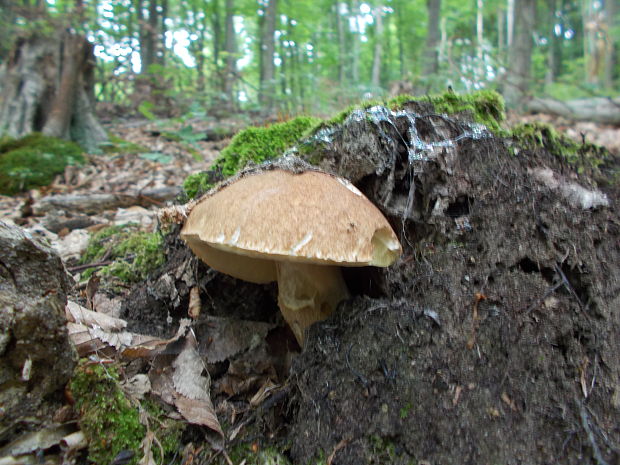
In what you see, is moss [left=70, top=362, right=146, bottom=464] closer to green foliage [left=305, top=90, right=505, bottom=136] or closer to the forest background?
green foliage [left=305, top=90, right=505, bottom=136]

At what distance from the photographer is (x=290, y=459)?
1656 millimetres

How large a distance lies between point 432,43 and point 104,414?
12181mm

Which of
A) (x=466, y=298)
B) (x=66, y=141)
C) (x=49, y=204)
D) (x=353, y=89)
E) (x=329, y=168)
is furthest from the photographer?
(x=353, y=89)

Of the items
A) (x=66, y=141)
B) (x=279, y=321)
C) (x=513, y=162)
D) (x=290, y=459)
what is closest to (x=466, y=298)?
(x=513, y=162)

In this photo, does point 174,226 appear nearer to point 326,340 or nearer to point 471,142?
point 326,340

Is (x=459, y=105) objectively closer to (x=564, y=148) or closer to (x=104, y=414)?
(x=564, y=148)

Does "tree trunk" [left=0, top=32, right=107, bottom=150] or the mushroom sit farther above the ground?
"tree trunk" [left=0, top=32, right=107, bottom=150]

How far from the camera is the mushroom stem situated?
6.57 feet

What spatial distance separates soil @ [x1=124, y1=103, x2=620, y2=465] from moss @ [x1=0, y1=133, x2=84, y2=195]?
15.4 feet

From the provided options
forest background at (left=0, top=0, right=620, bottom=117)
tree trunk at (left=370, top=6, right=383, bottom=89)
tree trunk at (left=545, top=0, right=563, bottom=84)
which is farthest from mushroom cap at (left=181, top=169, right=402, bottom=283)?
tree trunk at (left=545, top=0, right=563, bottom=84)

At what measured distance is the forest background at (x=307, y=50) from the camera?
339 inches

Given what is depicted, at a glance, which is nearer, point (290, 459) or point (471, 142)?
point (290, 459)

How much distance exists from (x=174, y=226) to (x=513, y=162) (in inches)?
85.1

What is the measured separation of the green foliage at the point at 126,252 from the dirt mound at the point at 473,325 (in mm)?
1530
